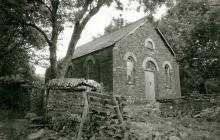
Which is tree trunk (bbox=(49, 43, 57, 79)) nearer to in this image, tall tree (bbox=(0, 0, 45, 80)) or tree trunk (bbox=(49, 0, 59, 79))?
tree trunk (bbox=(49, 0, 59, 79))

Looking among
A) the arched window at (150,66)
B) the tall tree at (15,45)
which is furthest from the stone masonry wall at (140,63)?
the tall tree at (15,45)

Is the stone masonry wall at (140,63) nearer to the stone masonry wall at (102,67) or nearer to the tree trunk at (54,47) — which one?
the stone masonry wall at (102,67)

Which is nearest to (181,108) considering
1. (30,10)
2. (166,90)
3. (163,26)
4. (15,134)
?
(166,90)

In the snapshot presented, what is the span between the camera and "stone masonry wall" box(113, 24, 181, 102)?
17047 millimetres

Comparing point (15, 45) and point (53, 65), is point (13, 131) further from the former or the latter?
point (15, 45)

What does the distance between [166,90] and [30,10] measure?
520 inches

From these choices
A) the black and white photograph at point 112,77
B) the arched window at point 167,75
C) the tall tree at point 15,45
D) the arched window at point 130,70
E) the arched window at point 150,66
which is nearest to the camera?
the black and white photograph at point 112,77

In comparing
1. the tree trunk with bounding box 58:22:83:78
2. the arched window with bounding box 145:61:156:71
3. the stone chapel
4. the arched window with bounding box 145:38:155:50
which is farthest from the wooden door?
the tree trunk with bounding box 58:22:83:78

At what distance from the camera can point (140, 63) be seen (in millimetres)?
18812

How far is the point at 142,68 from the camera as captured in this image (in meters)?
18.9

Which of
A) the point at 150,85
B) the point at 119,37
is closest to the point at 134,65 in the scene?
the point at 150,85

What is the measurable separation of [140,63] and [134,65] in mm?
762

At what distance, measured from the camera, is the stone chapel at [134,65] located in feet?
56.1

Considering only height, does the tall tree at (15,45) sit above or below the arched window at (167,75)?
above
